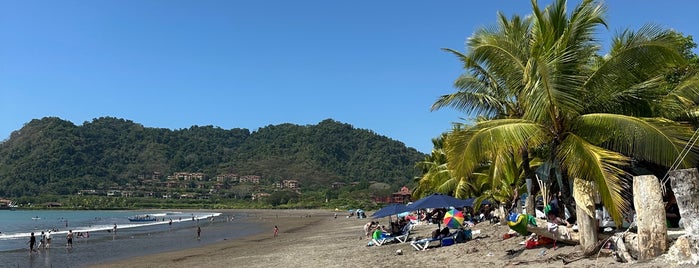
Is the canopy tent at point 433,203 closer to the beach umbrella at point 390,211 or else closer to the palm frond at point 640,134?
the beach umbrella at point 390,211

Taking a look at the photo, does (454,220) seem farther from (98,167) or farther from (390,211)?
(98,167)

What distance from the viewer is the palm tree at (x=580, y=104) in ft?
27.4

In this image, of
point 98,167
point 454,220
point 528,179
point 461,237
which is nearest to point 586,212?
point 528,179

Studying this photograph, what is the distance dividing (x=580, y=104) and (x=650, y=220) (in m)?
2.36

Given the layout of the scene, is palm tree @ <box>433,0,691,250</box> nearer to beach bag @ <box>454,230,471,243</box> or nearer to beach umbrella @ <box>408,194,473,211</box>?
beach bag @ <box>454,230,471,243</box>

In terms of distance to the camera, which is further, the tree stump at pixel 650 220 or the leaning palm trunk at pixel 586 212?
the leaning palm trunk at pixel 586 212

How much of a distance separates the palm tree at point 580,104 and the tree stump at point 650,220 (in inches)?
21.2

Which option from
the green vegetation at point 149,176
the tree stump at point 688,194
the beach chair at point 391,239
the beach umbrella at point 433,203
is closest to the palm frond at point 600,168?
the tree stump at point 688,194

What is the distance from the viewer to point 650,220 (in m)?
7.36

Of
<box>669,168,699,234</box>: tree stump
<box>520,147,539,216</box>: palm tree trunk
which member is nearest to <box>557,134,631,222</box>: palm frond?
<box>669,168,699,234</box>: tree stump

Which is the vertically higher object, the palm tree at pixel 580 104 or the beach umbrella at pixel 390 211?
the palm tree at pixel 580 104

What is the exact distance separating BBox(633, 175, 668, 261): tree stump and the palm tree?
1.77 feet

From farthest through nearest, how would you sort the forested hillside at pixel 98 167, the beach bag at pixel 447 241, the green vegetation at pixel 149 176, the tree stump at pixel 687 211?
the forested hillside at pixel 98 167 → the green vegetation at pixel 149 176 → the beach bag at pixel 447 241 → the tree stump at pixel 687 211

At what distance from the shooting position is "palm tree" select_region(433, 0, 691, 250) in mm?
8352
